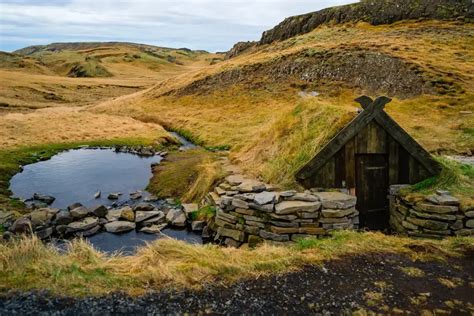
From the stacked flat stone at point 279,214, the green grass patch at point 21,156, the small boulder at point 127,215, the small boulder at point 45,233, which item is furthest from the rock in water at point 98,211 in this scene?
Answer: the stacked flat stone at point 279,214

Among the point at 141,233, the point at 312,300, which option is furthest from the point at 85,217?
the point at 312,300

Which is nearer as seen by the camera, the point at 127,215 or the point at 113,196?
the point at 127,215

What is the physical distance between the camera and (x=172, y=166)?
2380 cm

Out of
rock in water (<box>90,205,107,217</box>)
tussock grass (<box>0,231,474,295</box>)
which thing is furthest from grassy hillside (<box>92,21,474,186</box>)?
rock in water (<box>90,205,107,217</box>)

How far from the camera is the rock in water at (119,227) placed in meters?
14.7

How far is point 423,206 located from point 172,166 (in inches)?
632

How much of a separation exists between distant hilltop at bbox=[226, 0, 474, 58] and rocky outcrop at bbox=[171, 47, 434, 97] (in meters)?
12.8

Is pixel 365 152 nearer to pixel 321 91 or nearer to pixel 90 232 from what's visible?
pixel 90 232

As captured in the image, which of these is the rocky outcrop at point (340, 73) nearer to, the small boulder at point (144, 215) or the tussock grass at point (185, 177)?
the tussock grass at point (185, 177)

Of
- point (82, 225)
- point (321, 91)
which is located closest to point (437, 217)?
point (82, 225)

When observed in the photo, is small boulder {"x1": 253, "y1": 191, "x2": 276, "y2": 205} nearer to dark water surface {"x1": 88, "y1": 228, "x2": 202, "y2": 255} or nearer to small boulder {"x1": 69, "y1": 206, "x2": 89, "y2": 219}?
dark water surface {"x1": 88, "y1": 228, "x2": 202, "y2": 255}

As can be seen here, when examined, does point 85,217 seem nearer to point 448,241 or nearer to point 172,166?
point 172,166

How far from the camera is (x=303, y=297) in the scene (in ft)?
23.2

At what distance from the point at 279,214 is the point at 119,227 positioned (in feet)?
23.0
